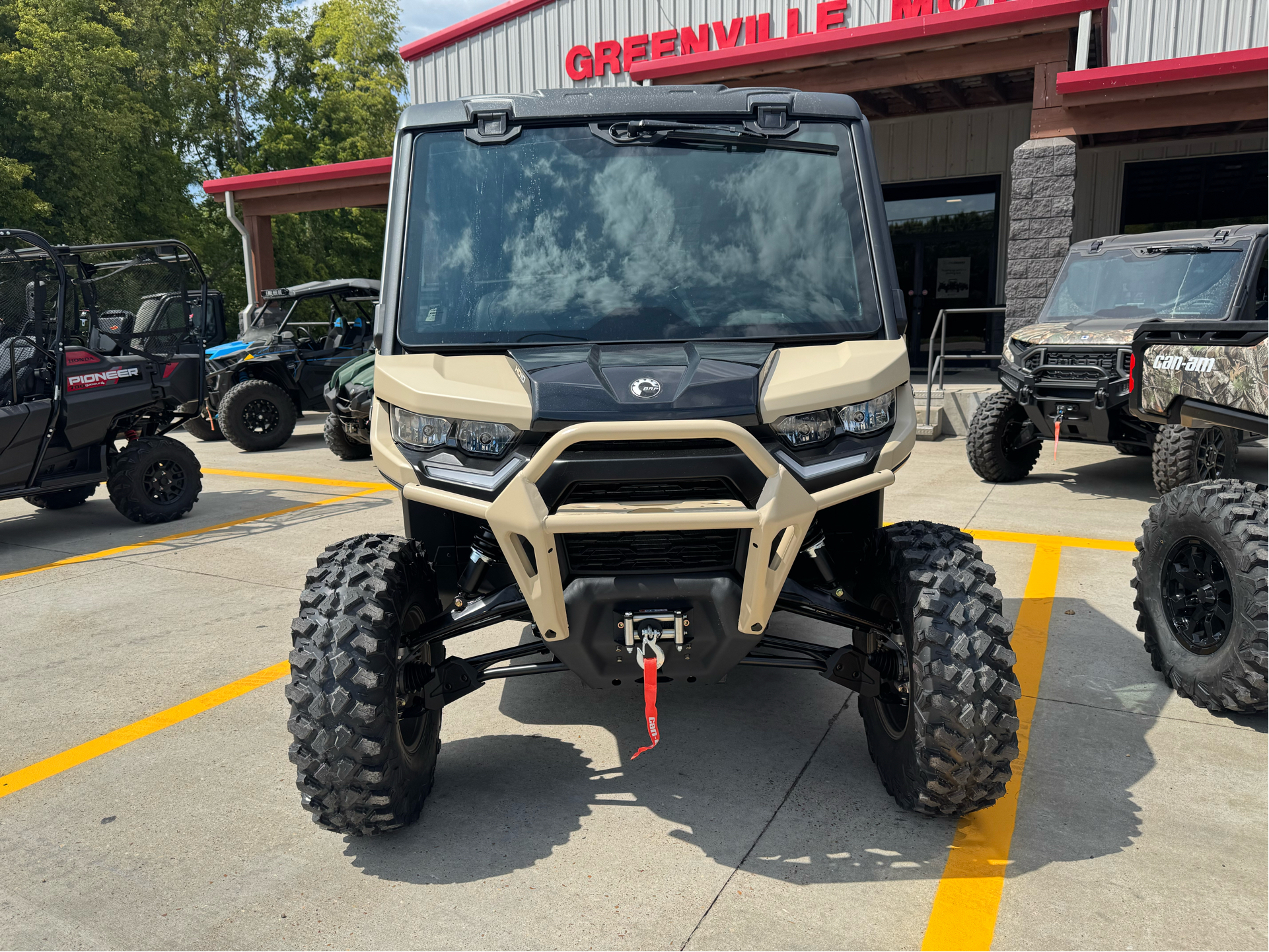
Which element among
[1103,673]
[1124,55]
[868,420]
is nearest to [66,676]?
[868,420]

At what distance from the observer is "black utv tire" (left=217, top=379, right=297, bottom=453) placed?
39.5ft

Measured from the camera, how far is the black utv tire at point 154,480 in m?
7.58

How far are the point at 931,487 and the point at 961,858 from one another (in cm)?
599

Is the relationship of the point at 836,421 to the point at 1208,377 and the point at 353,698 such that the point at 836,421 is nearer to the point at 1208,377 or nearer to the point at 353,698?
the point at 353,698

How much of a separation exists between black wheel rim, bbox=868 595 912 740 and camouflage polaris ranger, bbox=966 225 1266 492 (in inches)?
188

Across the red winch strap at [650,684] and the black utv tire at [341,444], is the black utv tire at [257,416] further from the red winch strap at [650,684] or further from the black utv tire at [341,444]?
the red winch strap at [650,684]

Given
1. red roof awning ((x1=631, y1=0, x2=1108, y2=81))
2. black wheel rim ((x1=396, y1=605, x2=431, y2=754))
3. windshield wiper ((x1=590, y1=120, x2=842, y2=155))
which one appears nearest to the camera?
black wheel rim ((x1=396, y1=605, x2=431, y2=754))

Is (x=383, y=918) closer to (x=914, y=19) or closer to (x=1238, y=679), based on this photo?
(x=1238, y=679)

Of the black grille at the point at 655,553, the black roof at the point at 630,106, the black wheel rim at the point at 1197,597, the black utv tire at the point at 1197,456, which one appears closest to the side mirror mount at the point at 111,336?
the black roof at the point at 630,106

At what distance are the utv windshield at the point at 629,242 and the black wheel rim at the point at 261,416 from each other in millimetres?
10012

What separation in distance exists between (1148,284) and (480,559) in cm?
725

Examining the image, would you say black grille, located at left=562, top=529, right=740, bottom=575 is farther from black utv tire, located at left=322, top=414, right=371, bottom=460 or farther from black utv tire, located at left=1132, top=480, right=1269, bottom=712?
→ black utv tire, located at left=322, top=414, right=371, bottom=460

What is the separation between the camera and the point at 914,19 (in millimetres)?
10922

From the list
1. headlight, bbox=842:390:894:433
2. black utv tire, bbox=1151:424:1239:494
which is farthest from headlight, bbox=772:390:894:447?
black utv tire, bbox=1151:424:1239:494
